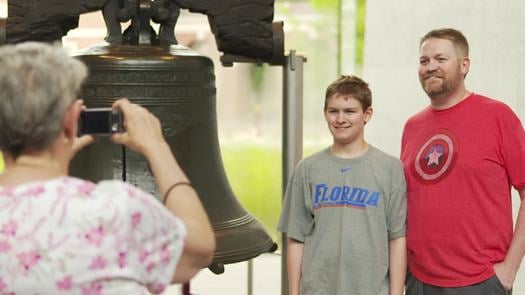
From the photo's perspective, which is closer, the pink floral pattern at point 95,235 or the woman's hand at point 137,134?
the pink floral pattern at point 95,235

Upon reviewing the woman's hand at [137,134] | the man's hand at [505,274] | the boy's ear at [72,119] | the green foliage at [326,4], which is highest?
the green foliage at [326,4]

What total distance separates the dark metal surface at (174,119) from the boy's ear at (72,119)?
2.60 ft

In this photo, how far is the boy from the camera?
2650 mm

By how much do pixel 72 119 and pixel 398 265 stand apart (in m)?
1.35

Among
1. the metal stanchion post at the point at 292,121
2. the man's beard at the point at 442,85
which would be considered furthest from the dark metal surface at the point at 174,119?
the man's beard at the point at 442,85

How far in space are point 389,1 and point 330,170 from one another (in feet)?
5.41

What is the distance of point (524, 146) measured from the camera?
2.69 metres

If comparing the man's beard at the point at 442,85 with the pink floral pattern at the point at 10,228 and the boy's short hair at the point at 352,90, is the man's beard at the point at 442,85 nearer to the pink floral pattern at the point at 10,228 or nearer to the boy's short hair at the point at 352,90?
the boy's short hair at the point at 352,90

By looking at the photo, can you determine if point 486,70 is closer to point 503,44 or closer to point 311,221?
point 503,44

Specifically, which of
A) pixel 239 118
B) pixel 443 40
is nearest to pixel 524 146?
pixel 443 40

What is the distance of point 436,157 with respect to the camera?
2699mm

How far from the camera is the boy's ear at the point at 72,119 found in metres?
1.54

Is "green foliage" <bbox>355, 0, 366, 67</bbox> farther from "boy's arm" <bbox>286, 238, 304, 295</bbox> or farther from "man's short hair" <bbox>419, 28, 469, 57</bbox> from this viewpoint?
"boy's arm" <bbox>286, 238, 304, 295</bbox>

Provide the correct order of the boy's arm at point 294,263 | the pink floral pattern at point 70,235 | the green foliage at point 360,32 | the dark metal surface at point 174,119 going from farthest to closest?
the green foliage at point 360,32 → the boy's arm at point 294,263 → the dark metal surface at point 174,119 → the pink floral pattern at point 70,235
